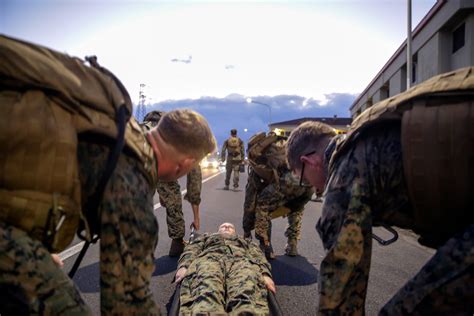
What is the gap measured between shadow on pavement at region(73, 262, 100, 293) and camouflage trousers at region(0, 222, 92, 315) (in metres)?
2.46

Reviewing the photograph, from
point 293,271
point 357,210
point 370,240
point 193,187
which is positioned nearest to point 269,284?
point 293,271

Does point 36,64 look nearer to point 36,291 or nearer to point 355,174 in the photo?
point 36,291

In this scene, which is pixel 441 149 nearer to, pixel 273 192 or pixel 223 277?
pixel 223 277

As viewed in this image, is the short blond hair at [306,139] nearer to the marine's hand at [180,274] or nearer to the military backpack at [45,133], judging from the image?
the military backpack at [45,133]

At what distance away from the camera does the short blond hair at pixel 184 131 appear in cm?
218

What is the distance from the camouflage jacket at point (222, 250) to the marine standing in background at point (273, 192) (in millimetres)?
1127

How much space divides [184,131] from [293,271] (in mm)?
3254

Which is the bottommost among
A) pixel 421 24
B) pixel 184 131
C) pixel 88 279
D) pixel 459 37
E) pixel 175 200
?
pixel 88 279

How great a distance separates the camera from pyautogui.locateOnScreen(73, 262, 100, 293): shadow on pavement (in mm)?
4062

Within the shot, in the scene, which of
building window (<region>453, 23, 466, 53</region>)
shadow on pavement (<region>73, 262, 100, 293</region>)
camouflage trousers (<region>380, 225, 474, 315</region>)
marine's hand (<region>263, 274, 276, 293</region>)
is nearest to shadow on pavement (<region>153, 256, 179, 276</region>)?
shadow on pavement (<region>73, 262, 100, 293</region>)

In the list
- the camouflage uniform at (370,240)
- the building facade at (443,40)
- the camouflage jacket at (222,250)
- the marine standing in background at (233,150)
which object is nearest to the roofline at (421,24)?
the building facade at (443,40)

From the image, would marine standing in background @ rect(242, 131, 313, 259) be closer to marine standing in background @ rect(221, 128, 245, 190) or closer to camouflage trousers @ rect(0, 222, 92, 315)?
camouflage trousers @ rect(0, 222, 92, 315)

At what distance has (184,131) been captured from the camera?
218 cm

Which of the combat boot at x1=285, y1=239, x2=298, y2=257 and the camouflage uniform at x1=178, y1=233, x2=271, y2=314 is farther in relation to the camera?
the combat boot at x1=285, y1=239, x2=298, y2=257
